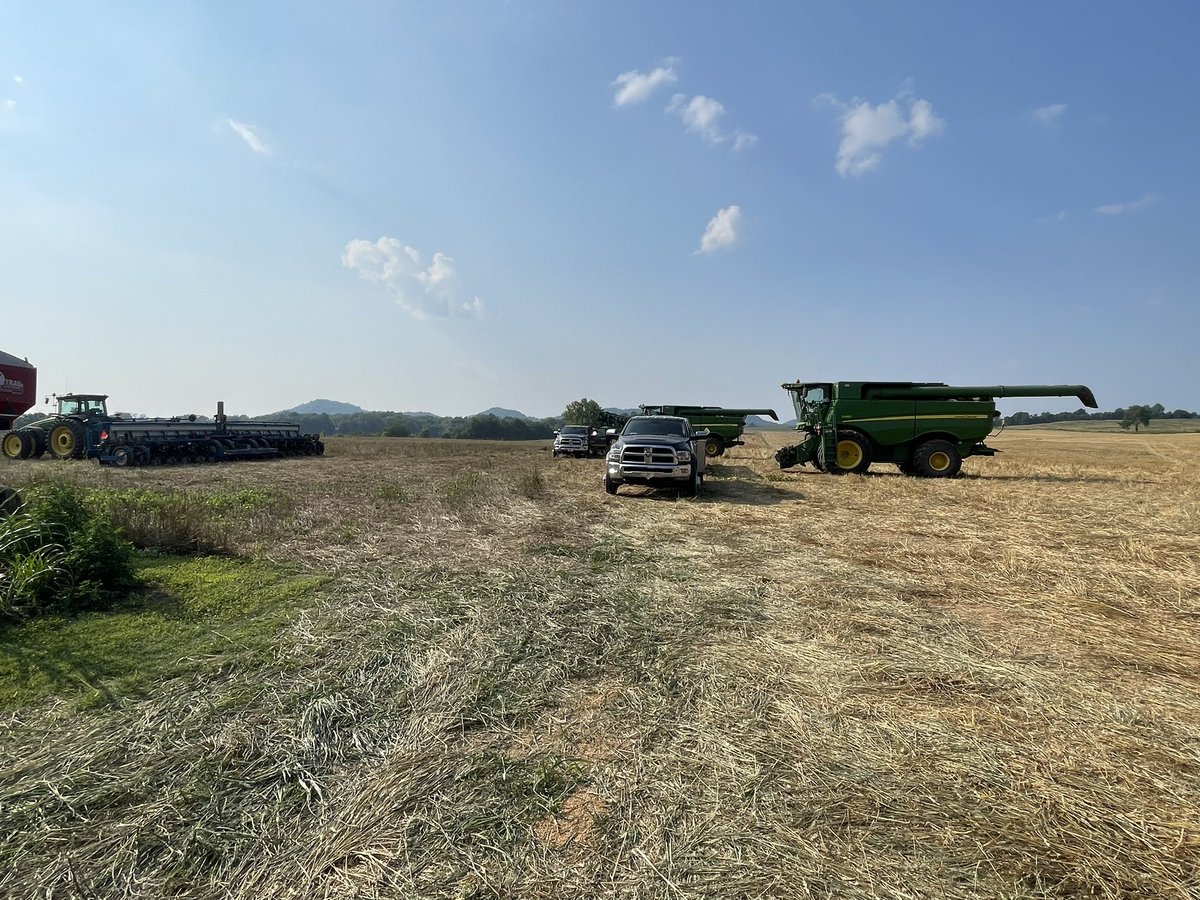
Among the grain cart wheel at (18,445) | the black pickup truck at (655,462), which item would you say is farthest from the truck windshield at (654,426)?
the grain cart wheel at (18,445)

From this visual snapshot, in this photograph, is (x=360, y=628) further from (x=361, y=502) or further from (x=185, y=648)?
(x=361, y=502)

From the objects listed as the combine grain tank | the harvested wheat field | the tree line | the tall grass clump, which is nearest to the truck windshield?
the harvested wheat field

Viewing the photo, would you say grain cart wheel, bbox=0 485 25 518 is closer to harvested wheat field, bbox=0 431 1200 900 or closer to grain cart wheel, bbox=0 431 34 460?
harvested wheat field, bbox=0 431 1200 900

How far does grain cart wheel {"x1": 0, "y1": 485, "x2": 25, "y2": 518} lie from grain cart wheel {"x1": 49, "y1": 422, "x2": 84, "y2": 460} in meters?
20.5

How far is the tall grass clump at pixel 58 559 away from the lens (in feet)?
14.1

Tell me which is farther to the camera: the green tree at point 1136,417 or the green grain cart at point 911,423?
the green tree at point 1136,417

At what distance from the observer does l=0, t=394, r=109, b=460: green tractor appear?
68.8 ft

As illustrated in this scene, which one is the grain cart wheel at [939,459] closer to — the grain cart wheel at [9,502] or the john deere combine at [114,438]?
the grain cart wheel at [9,502]

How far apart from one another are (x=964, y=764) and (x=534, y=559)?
4852 millimetres

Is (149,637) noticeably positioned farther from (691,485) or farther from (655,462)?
(691,485)

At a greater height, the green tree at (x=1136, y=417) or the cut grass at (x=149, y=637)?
the green tree at (x=1136, y=417)

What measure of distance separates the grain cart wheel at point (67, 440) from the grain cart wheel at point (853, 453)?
2762cm

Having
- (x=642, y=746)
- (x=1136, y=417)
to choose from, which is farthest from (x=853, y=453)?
(x=1136, y=417)

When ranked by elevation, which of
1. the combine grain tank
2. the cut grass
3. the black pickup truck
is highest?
the combine grain tank
